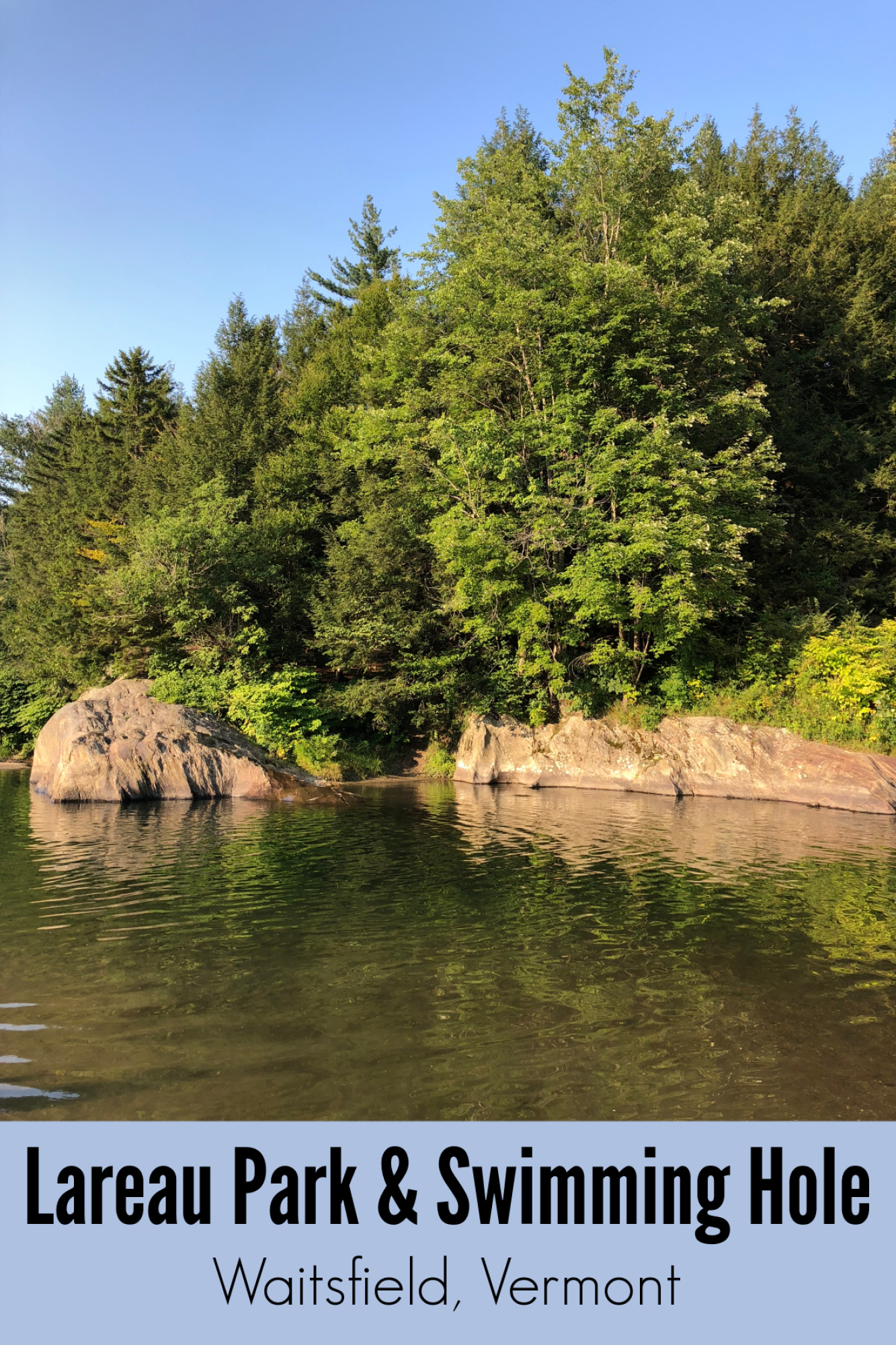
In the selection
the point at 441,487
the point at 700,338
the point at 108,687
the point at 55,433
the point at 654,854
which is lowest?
the point at 654,854

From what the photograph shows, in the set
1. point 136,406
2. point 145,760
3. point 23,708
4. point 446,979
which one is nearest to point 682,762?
point 145,760

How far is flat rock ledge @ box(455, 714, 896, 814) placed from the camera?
62.9 ft

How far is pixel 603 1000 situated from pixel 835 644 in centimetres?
1940

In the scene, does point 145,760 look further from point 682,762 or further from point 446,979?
point 446,979

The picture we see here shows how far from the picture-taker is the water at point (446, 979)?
195 inches

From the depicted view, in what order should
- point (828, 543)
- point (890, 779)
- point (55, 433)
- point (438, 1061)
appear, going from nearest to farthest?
1. point (438, 1061)
2. point (890, 779)
3. point (828, 543)
4. point (55, 433)

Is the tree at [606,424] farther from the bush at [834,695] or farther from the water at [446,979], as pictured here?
the water at [446,979]

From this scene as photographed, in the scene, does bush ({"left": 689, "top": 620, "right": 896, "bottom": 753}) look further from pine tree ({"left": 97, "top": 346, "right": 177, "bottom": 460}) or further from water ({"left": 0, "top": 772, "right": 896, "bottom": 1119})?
pine tree ({"left": 97, "top": 346, "right": 177, "bottom": 460})

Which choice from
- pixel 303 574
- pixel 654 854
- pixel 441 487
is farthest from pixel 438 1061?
pixel 303 574

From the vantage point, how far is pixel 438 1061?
532 centimetres

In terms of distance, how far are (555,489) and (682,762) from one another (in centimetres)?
905

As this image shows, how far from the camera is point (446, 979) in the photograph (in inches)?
276

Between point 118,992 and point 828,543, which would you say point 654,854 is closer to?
point 118,992

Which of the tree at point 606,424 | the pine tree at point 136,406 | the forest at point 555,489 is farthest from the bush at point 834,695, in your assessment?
the pine tree at point 136,406
